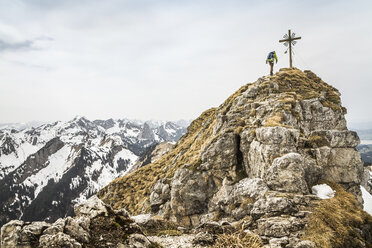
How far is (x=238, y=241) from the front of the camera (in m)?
10.8

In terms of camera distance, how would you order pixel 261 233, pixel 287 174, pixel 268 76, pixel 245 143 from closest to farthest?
pixel 261 233
pixel 287 174
pixel 245 143
pixel 268 76

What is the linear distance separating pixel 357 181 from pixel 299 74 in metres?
Answer: 36.3

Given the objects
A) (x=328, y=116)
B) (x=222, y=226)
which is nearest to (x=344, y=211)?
(x=222, y=226)

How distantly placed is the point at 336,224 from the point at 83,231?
595 inches

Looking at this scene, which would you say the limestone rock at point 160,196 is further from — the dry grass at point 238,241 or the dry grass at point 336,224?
the dry grass at point 336,224

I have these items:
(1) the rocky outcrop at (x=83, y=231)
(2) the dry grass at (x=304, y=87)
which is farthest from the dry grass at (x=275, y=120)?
(1) the rocky outcrop at (x=83, y=231)

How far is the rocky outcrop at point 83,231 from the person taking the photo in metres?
9.30

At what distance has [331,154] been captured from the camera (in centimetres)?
2402

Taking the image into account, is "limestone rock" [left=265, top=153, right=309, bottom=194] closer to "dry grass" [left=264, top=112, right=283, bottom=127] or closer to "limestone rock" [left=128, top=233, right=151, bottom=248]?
"dry grass" [left=264, top=112, right=283, bottom=127]

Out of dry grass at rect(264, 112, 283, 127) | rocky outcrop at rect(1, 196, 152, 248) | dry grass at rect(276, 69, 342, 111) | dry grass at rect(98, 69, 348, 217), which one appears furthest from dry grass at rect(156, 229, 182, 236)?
dry grass at rect(276, 69, 342, 111)

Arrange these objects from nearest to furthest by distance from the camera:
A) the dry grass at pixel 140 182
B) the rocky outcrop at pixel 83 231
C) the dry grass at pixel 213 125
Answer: the rocky outcrop at pixel 83 231
the dry grass at pixel 213 125
the dry grass at pixel 140 182

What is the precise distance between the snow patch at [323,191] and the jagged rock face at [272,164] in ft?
1.77

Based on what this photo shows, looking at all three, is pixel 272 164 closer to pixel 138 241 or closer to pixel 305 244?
pixel 305 244

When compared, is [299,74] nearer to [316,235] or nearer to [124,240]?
[316,235]
